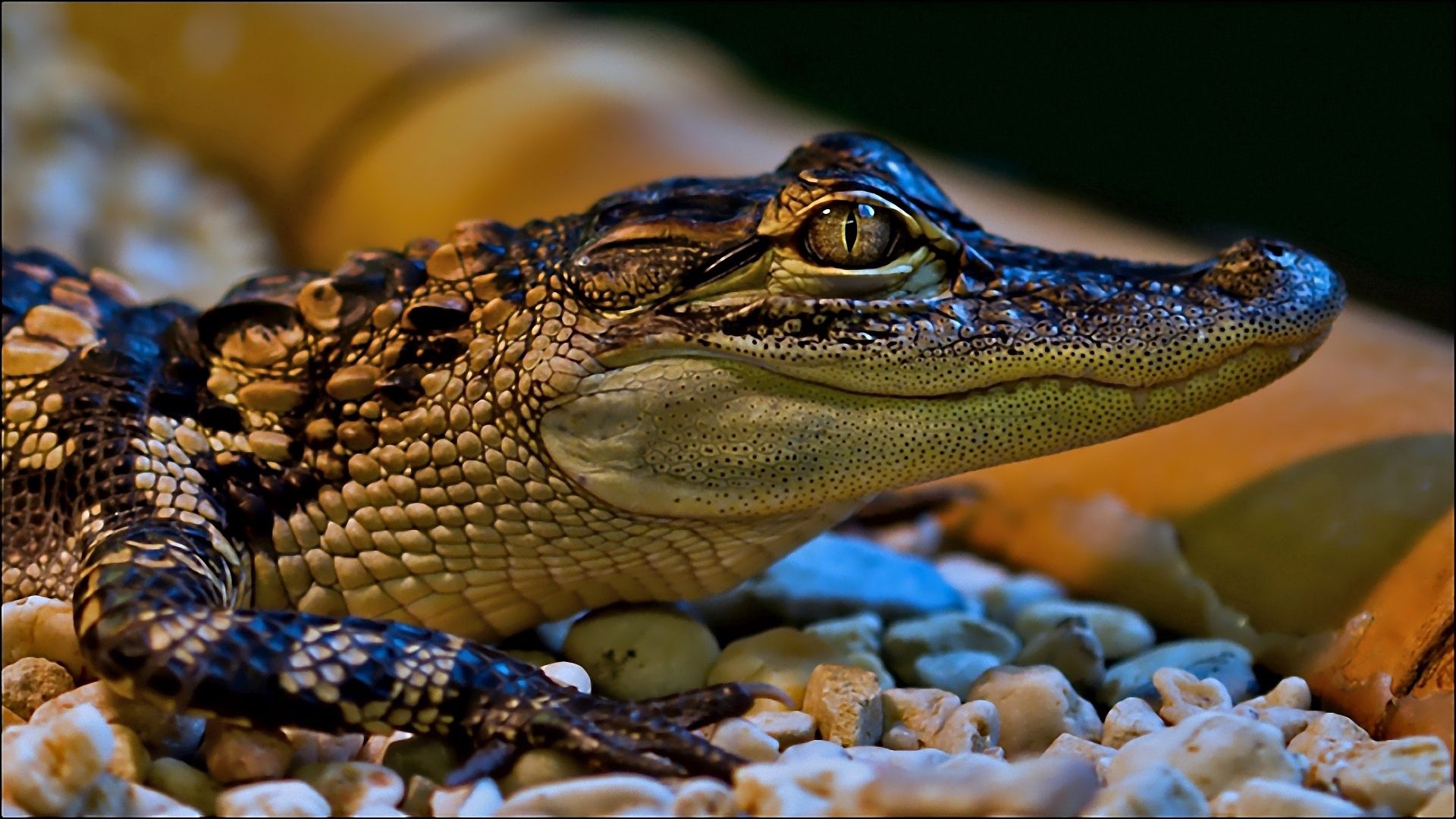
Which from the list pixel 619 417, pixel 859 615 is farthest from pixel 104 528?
pixel 859 615

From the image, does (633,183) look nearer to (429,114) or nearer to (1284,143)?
(429,114)

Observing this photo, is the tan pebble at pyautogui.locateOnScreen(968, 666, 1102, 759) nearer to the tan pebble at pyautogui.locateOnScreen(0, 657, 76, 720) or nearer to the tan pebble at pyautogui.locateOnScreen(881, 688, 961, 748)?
the tan pebble at pyautogui.locateOnScreen(881, 688, 961, 748)

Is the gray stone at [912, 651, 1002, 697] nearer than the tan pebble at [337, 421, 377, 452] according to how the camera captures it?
No

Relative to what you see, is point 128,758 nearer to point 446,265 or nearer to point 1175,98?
point 446,265

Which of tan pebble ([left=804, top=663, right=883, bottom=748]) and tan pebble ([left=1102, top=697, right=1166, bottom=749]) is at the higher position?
tan pebble ([left=804, top=663, right=883, bottom=748])

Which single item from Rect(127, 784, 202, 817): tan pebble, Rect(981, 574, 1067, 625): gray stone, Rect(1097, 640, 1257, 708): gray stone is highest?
Rect(981, 574, 1067, 625): gray stone

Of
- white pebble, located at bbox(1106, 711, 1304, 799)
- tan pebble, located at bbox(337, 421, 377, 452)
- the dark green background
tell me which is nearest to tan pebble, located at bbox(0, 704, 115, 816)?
tan pebble, located at bbox(337, 421, 377, 452)

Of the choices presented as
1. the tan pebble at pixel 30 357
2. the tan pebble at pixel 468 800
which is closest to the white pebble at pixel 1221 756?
the tan pebble at pixel 468 800

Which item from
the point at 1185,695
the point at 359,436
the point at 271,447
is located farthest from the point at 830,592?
the point at 271,447
